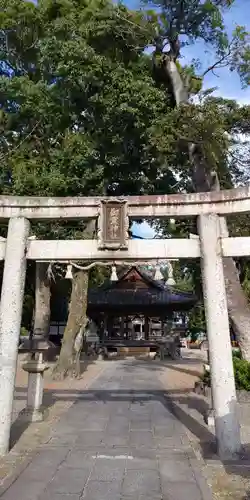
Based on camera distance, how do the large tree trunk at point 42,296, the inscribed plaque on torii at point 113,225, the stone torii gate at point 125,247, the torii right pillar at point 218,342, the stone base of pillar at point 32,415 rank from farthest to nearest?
the large tree trunk at point 42,296 < the stone base of pillar at point 32,415 < the inscribed plaque on torii at point 113,225 < the stone torii gate at point 125,247 < the torii right pillar at point 218,342

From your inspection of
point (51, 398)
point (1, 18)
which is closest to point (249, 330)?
point (51, 398)

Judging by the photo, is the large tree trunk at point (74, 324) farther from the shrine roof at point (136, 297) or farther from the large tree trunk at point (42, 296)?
the shrine roof at point (136, 297)

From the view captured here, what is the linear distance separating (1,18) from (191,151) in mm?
11715

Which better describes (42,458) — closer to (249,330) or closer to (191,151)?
(249,330)

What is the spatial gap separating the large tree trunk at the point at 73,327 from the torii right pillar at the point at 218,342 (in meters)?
9.89

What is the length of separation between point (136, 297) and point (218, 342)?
21.4 meters

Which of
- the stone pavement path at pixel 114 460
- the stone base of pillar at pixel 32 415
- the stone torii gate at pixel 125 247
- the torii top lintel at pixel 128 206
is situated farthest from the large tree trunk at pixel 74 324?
the stone torii gate at pixel 125 247

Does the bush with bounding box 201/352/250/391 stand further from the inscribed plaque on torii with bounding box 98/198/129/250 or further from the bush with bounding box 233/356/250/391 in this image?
the inscribed plaque on torii with bounding box 98/198/129/250

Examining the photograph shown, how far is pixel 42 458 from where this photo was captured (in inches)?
225

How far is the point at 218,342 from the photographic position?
20.2 feet

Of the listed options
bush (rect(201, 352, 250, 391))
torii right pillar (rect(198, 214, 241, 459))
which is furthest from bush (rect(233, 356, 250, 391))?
torii right pillar (rect(198, 214, 241, 459))

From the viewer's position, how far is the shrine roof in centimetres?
2695

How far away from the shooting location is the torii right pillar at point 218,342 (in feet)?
19.2

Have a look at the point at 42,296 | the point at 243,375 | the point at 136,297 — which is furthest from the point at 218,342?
the point at 136,297
